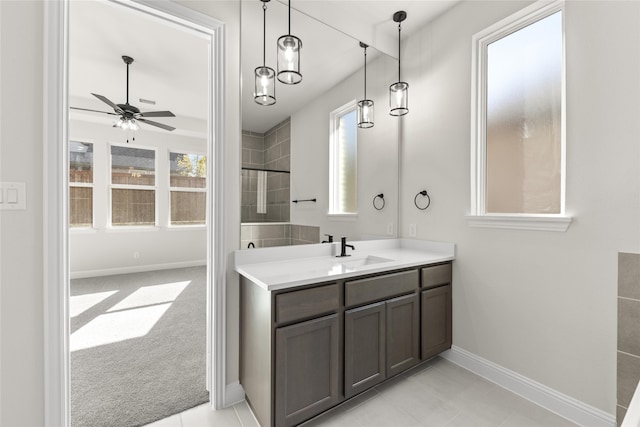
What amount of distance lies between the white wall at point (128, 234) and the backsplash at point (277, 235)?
4.35 metres

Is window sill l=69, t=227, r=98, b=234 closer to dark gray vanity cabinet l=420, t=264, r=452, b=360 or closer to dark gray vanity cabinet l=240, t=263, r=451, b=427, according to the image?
dark gray vanity cabinet l=240, t=263, r=451, b=427


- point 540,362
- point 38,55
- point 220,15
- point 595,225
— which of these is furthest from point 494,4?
point 38,55

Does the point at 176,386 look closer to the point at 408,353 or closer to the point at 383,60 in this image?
the point at 408,353

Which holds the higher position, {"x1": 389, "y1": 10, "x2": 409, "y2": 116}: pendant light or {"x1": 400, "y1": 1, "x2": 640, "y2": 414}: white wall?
{"x1": 389, "y1": 10, "x2": 409, "y2": 116}: pendant light

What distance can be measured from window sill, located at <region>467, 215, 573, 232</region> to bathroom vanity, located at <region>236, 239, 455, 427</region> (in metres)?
0.39

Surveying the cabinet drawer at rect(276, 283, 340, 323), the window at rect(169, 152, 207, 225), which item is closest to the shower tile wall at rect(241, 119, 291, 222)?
the cabinet drawer at rect(276, 283, 340, 323)

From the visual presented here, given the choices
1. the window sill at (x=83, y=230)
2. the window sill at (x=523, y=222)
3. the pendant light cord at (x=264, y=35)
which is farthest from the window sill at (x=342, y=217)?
the window sill at (x=83, y=230)

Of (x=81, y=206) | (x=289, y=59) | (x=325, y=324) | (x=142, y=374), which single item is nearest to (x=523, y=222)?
(x=325, y=324)

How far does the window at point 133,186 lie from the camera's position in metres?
5.12

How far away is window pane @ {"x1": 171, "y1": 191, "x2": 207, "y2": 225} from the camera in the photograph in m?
5.63

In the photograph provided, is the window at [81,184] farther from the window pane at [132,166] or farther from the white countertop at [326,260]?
the white countertop at [326,260]

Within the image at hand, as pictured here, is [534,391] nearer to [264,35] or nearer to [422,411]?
[422,411]

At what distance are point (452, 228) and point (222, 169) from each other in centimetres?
185

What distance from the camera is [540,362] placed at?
5.84 feet
